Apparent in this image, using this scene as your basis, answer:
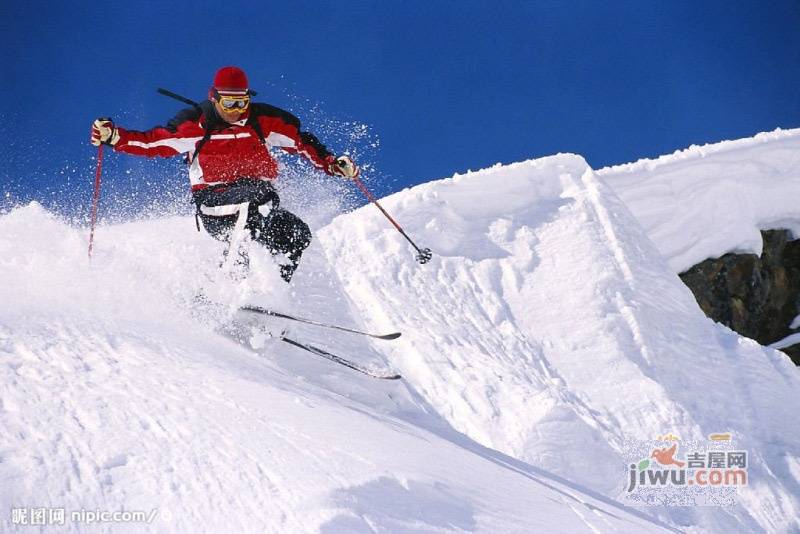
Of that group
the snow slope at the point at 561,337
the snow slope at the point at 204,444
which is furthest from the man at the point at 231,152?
the snow slope at the point at 561,337

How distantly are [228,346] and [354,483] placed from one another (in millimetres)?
1994

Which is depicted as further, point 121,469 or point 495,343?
point 495,343

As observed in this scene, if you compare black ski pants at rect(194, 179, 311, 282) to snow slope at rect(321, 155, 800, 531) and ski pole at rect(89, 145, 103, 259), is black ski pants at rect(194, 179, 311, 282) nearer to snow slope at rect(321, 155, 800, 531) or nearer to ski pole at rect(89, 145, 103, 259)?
ski pole at rect(89, 145, 103, 259)

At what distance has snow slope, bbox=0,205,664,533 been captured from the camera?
255 centimetres

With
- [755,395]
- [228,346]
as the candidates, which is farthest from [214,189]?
[755,395]

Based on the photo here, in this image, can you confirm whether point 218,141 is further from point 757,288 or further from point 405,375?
point 757,288

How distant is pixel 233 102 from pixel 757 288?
12.6 meters

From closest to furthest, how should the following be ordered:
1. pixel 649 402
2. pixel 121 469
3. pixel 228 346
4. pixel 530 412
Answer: pixel 121 469 → pixel 228 346 → pixel 530 412 → pixel 649 402

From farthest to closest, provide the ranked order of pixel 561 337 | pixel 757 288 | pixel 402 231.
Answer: pixel 757 288 → pixel 561 337 → pixel 402 231

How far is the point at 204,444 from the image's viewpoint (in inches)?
114

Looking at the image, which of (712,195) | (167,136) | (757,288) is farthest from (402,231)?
(757,288)

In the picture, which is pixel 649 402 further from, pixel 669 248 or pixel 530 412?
pixel 669 248

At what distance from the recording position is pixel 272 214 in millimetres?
5516

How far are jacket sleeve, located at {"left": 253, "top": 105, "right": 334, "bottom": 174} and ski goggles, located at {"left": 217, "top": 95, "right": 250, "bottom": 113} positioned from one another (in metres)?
0.27
